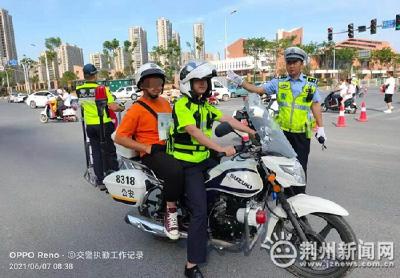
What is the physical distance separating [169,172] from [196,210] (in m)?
0.39

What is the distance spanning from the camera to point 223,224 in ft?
9.55

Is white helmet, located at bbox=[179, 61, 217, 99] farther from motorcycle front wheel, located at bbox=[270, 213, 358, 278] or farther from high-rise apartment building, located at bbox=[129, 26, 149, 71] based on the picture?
high-rise apartment building, located at bbox=[129, 26, 149, 71]

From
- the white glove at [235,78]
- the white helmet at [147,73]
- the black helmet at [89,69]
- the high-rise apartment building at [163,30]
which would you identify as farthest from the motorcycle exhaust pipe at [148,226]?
the high-rise apartment building at [163,30]

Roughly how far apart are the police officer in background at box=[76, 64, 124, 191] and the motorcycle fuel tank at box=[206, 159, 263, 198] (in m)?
2.82

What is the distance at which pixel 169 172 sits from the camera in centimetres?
286

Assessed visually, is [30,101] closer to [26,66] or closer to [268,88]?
[268,88]

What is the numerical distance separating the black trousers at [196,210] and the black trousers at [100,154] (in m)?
2.93

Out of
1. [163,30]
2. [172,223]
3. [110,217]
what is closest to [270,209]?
[172,223]

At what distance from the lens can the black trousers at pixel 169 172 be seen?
2.86 m

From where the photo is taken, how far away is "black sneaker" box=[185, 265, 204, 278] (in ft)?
9.35

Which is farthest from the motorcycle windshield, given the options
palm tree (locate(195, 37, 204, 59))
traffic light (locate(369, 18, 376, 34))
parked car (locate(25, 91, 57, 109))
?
palm tree (locate(195, 37, 204, 59))

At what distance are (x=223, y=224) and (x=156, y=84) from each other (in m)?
1.47

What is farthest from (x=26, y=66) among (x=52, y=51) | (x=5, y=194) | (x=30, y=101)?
(x=5, y=194)

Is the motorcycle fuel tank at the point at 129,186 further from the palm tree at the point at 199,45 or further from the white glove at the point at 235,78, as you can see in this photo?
the palm tree at the point at 199,45
